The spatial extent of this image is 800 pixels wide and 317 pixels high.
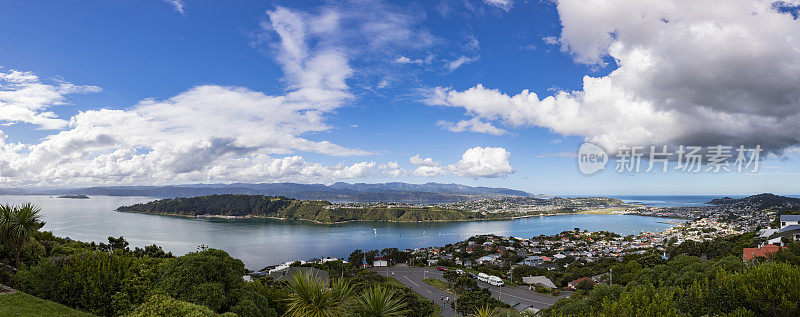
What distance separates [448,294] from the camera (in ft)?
98.8

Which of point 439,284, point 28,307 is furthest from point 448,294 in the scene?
point 28,307

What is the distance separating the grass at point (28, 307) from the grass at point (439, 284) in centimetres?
2605

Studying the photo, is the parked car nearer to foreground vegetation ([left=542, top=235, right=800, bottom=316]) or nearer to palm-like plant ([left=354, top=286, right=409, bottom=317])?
foreground vegetation ([left=542, top=235, right=800, bottom=316])

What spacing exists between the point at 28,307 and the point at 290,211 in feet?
437

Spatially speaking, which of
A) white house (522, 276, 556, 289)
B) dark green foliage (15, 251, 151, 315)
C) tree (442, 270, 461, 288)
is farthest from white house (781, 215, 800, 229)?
dark green foliage (15, 251, 151, 315)

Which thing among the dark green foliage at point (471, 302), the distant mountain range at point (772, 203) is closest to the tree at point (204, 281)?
the dark green foliage at point (471, 302)

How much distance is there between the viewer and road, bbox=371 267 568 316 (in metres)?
26.2

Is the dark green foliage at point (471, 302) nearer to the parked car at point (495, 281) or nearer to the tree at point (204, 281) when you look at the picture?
the parked car at point (495, 281)

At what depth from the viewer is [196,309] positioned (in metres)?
6.61

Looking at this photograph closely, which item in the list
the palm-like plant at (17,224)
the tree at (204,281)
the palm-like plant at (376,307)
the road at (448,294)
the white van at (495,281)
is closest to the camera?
the palm-like plant at (376,307)

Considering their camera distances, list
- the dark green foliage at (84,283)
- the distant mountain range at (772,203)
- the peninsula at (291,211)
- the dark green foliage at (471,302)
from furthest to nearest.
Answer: the peninsula at (291,211), the distant mountain range at (772,203), the dark green foliage at (471,302), the dark green foliage at (84,283)

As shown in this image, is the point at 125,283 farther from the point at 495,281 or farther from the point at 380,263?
the point at 380,263

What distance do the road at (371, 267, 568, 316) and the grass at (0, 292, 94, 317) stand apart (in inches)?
781

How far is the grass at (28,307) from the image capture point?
8.76m
